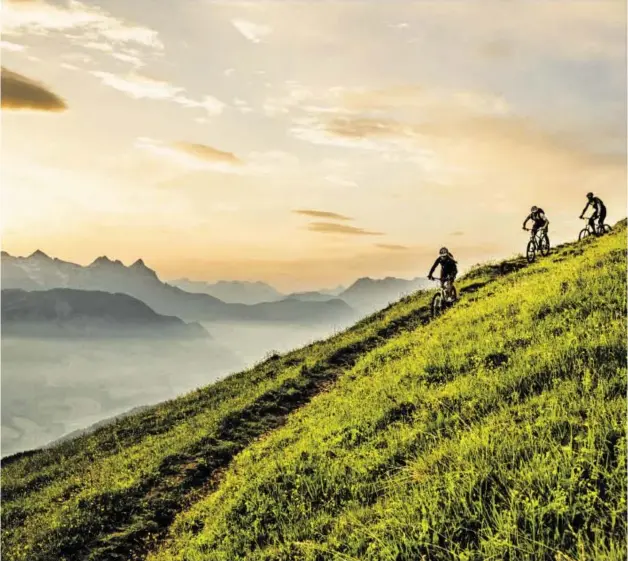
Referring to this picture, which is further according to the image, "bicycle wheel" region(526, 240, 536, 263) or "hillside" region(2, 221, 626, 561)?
"bicycle wheel" region(526, 240, 536, 263)

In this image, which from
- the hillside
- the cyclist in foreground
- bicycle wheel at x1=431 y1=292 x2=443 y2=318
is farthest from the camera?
bicycle wheel at x1=431 y1=292 x2=443 y2=318

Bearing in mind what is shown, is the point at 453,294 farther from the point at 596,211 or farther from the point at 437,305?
the point at 596,211

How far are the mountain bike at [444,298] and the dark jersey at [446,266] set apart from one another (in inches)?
33.2

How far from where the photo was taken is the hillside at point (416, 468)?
18.9ft

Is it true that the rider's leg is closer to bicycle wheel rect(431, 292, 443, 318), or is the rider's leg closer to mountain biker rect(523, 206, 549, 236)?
mountain biker rect(523, 206, 549, 236)

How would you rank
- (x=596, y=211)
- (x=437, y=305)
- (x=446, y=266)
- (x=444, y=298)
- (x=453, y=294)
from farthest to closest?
1. (x=596, y=211)
2. (x=437, y=305)
3. (x=444, y=298)
4. (x=453, y=294)
5. (x=446, y=266)

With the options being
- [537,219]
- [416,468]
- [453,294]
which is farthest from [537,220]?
[416,468]

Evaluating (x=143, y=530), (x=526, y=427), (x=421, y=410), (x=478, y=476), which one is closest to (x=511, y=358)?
(x=421, y=410)

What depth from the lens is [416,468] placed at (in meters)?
7.76

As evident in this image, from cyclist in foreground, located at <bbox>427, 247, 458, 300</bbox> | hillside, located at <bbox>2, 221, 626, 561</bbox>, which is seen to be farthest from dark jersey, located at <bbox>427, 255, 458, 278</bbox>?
hillside, located at <bbox>2, 221, 626, 561</bbox>

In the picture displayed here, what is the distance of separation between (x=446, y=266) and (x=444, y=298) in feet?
8.83

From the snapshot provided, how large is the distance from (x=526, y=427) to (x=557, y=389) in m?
1.80

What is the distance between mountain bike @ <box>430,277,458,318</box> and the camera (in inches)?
1038

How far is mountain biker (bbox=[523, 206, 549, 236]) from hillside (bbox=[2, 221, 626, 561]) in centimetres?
985
